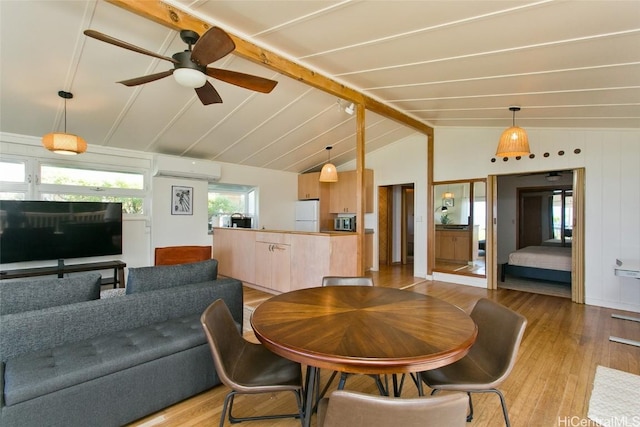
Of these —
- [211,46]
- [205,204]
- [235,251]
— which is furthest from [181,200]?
[211,46]

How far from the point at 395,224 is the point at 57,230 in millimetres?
6507

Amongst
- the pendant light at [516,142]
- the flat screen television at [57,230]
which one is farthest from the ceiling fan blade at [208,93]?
the pendant light at [516,142]

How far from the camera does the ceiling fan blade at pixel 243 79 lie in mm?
2393

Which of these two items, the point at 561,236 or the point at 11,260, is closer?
the point at 11,260

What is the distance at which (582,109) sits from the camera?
3.51 metres

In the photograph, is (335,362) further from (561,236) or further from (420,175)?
(561,236)

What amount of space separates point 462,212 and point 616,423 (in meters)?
4.20

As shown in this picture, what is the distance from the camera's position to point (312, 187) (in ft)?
23.8

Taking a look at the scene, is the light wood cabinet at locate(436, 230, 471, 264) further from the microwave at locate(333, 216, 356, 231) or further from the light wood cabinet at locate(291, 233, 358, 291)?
the light wood cabinet at locate(291, 233, 358, 291)

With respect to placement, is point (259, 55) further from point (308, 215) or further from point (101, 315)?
point (308, 215)

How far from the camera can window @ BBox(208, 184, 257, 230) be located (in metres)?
6.48

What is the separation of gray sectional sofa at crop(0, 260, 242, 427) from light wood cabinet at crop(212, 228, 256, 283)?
108 inches

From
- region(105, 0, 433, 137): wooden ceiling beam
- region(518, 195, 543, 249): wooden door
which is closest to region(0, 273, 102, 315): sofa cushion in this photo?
region(105, 0, 433, 137): wooden ceiling beam

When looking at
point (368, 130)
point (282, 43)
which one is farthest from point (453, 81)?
point (368, 130)
